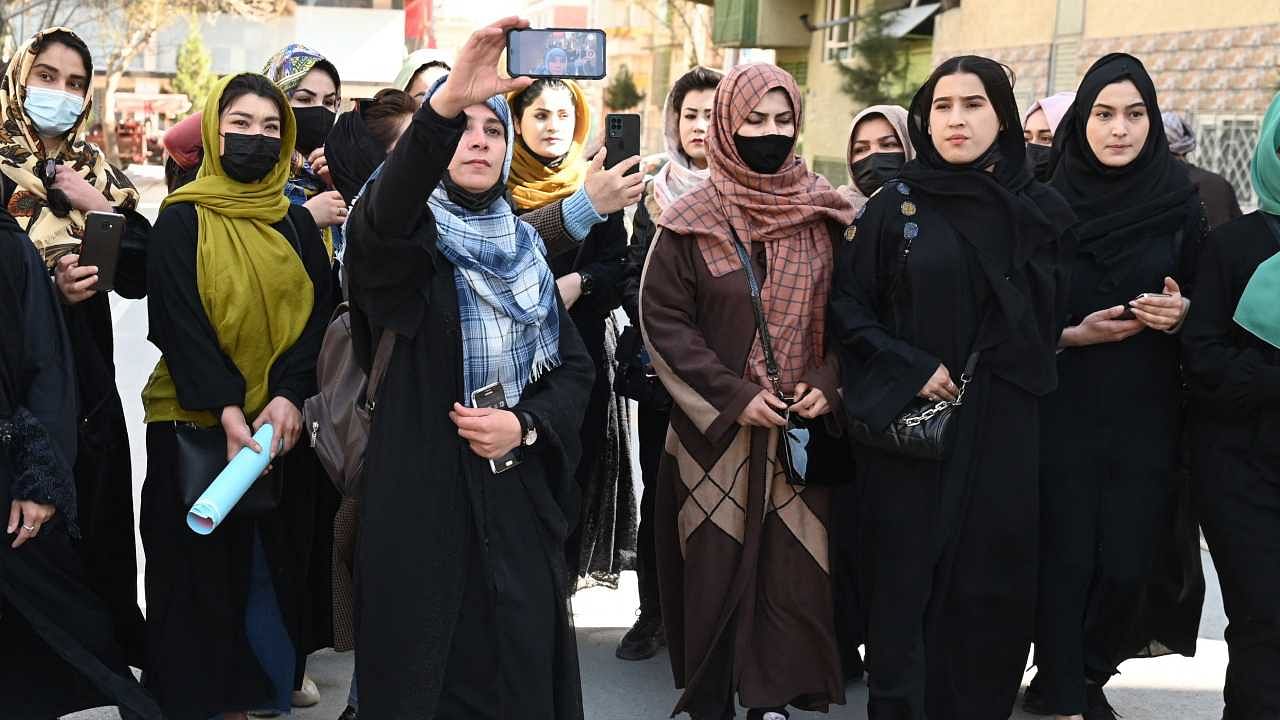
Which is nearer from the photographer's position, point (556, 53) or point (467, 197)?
point (556, 53)

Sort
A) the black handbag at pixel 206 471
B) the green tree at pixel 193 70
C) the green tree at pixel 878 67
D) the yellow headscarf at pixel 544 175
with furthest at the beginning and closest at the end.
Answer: the green tree at pixel 193 70 < the green tree at pixel 878 67 < the yellow headscarf at pixel 544 175 < the black handbag at pixel 206 471

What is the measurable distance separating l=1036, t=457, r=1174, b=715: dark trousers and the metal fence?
834cm

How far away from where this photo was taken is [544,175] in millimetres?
4305

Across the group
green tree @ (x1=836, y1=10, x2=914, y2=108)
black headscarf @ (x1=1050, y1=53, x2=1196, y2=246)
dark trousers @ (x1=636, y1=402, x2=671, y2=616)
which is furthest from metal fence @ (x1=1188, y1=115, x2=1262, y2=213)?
green tree @ (x1=836, y1=10, x2=914, y2=108)

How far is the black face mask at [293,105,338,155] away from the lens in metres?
4.69

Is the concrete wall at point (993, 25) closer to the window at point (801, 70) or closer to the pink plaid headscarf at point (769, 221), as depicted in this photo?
the window at point (801, 70)

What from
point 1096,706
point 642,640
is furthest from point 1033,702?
point 642,640

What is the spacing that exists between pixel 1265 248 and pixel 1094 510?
87 centimetres

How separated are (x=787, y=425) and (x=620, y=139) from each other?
3.21ft

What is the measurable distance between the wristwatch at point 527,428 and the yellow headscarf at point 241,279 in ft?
2.94

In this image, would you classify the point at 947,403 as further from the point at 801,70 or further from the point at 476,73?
the point at 801,70

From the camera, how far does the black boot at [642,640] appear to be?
458cm

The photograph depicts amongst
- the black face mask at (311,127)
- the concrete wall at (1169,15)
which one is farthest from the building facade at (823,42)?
the black face mask at (311,127)

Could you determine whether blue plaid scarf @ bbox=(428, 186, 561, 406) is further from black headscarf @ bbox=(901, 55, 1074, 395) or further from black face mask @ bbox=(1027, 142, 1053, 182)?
black face mask @ bbox=(1027, 142, 1053, 182)
